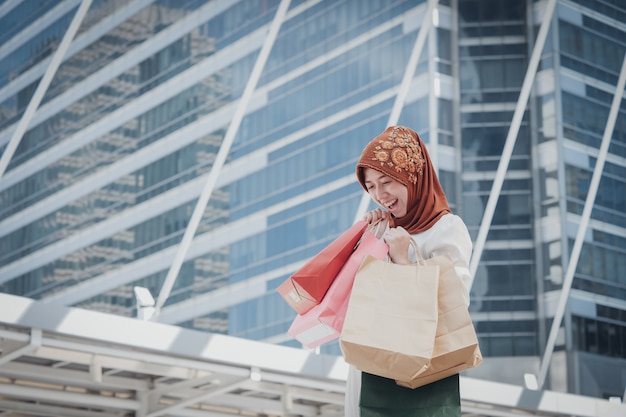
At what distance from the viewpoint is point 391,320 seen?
244 cm

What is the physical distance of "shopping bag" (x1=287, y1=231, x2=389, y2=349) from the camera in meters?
2.62

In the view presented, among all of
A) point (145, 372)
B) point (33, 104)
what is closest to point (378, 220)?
point (145, 372)

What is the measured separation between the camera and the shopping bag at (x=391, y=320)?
2.38 m

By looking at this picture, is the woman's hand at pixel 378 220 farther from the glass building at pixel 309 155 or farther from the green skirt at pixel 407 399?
the glass building at pixel 309 155

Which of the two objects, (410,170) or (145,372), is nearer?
(410,170)

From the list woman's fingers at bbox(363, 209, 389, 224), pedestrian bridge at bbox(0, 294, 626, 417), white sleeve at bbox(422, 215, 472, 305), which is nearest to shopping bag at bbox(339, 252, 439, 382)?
white sleeve at bbox(422, 215, 472, 305)

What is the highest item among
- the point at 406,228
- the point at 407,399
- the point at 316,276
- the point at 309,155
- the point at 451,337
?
the point at 309,155

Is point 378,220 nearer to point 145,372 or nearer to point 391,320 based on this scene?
point 391,320

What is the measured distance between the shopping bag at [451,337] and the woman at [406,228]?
0.05m

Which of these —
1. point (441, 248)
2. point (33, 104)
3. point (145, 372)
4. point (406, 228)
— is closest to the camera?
point (441, 248)

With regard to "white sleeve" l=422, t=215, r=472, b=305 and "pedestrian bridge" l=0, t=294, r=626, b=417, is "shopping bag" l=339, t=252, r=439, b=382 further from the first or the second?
"pedestrian bridge" l=0, t=294, r=626, b=417

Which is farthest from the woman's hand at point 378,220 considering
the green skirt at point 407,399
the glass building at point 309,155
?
the glass building at point 309,155

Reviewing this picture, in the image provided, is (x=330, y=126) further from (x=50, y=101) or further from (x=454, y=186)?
(x=50, y=101)

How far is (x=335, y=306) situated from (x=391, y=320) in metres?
0.21
